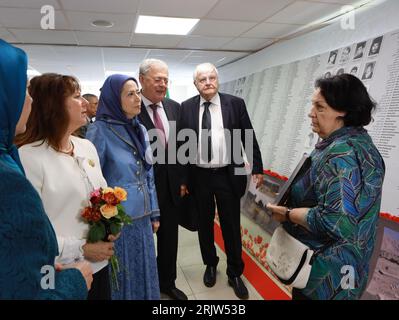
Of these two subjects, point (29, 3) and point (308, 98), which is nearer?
point (29, 3)

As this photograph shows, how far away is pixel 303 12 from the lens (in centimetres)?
284

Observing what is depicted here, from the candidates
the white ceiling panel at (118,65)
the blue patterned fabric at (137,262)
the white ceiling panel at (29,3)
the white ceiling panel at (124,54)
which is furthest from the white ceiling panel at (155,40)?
the blue patterned fabric at (137,262)

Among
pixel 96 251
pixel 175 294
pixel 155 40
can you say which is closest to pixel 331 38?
pixel 155 40

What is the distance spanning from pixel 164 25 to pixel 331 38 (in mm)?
1891

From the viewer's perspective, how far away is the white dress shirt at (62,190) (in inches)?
41.9

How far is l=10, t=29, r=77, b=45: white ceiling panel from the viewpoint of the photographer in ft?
11.4

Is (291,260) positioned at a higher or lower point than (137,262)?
higher

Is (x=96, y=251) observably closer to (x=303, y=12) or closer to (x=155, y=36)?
(x=303, y=12)

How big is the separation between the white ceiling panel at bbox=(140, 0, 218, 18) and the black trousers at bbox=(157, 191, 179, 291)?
186cm

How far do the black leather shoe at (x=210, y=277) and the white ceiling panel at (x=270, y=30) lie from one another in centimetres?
272

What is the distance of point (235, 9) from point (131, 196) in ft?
7.22

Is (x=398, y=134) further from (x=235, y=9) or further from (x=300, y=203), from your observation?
(x=235, y=9)

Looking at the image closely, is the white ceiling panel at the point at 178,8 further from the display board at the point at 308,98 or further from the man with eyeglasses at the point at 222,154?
the display board at the point at 308,98

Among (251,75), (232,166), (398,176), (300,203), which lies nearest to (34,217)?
(300,203)
